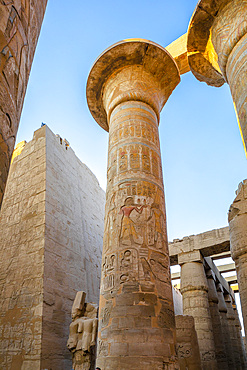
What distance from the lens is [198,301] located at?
941cm

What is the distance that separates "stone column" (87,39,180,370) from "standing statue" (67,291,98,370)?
106 inches

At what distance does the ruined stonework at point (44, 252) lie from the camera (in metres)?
7.02

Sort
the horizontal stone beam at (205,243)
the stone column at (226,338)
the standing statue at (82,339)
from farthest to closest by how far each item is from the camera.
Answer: the stone column at (226,338) → the horizontal stone beam at (205,243) → the standing statue at (82,339)

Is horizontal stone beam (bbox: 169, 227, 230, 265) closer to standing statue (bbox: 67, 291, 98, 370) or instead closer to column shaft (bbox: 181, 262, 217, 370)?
column shaft (bbox: 181, 262, 217, 370)

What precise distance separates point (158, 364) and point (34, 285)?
183 inches

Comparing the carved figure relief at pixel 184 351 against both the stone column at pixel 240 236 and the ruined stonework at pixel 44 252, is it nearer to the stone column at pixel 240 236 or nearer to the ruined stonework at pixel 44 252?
the stone column at pixel 240 236

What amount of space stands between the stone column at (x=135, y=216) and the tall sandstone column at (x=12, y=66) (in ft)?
11.4

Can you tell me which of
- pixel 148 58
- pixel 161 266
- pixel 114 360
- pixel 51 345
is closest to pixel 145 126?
pixel 148 58

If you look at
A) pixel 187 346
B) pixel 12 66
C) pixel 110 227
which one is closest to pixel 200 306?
pixel 187 346

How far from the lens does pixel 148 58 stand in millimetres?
6844

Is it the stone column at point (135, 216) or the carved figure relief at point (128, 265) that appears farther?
the carved figure relief at point (128, 265)

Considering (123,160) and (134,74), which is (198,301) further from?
(134,74)

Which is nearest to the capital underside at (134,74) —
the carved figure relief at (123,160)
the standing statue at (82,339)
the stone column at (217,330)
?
the carved figure relief at (123,160)

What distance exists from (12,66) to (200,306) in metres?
9.63
